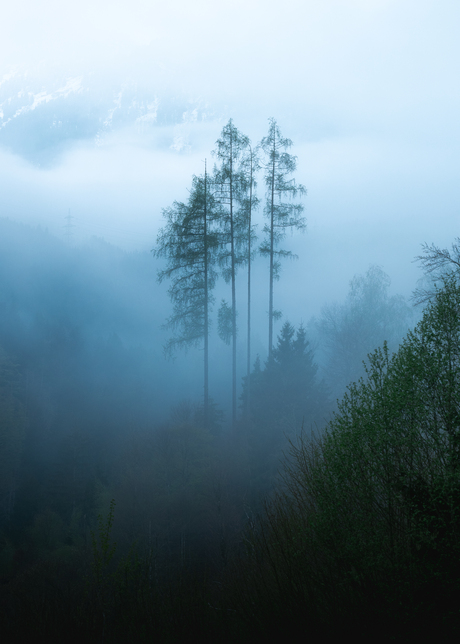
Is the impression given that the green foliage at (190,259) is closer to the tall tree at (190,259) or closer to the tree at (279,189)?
the tall tree at (190,259)

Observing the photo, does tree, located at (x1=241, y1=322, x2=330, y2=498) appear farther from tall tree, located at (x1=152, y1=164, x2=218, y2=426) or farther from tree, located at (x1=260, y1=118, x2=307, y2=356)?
tree, located at (x1=260, y1=118, x2=307, y2=356)

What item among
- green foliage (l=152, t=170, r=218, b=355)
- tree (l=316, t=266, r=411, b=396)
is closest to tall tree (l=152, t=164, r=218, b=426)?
green foliage (l=152, t=170, r=218, b=355)

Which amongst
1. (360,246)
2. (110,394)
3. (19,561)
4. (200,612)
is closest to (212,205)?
(200,612)

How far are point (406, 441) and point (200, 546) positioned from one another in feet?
40.7

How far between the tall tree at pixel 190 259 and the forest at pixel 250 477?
3.0 inches

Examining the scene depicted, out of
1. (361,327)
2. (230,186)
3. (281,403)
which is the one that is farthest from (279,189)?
(361,327)

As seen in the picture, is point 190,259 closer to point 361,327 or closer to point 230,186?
point 230,186

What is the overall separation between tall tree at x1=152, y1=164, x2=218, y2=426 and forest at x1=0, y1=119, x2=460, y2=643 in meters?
0.08

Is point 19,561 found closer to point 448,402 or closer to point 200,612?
point 200,612

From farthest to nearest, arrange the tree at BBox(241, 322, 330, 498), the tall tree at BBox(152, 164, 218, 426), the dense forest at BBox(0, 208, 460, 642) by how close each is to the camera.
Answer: the tall tree at BBox(152, 164, 218, 426)
the tree at BBox(241, 322, 330, 498)
the dense forest at BBox(0, 208, 460, 642)

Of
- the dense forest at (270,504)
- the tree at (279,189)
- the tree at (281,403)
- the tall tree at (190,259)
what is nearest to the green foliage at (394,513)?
the dense forest at (270,504)

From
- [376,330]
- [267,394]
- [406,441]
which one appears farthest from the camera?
[376,330]

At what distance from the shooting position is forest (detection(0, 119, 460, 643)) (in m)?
5.83

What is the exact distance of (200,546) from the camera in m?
15.5
